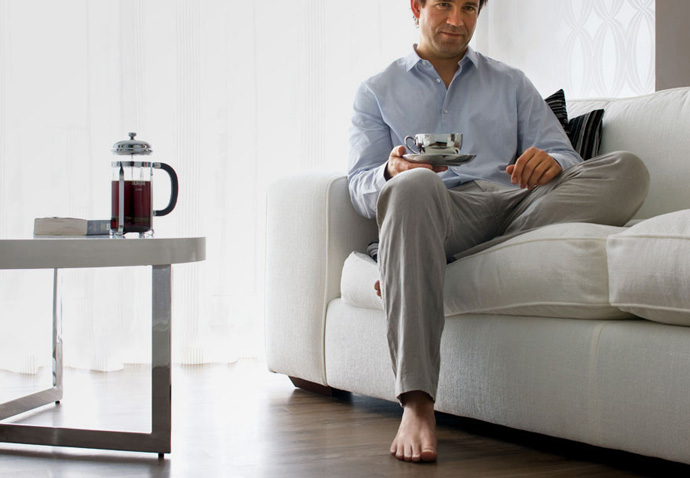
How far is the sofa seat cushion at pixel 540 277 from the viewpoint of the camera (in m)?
1.59

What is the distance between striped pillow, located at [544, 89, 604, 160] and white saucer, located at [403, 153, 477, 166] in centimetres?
59

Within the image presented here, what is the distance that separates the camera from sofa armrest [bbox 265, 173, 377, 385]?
2273mm

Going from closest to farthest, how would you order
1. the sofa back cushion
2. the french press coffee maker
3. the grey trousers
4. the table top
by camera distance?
the table top < the grey trousers < the french press coffee maker < the sofa back cushion

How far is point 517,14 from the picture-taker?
3506 mm

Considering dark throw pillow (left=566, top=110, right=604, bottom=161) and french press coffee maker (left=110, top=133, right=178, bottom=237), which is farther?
dark throw pillow (left=566, top=110, right=604, bottom=161)

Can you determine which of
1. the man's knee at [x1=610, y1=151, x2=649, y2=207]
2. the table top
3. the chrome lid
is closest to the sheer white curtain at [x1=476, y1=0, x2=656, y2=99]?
the man's knee at [x1=610, y1=151, x2=649, y2=207]

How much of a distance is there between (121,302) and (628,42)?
2.00 metres

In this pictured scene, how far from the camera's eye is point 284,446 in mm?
1767

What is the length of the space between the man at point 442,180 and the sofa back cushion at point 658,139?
0.20 meters

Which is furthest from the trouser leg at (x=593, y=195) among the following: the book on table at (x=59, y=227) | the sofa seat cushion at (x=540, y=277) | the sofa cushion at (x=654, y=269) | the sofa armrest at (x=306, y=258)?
the book on table at (x=59, y=227)

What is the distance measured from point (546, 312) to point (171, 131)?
5.86 feet

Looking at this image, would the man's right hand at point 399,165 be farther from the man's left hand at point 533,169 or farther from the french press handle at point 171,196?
the french press handle at point 171,196

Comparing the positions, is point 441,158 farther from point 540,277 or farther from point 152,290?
point 152,290

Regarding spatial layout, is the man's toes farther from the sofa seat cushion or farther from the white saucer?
the white saucer
